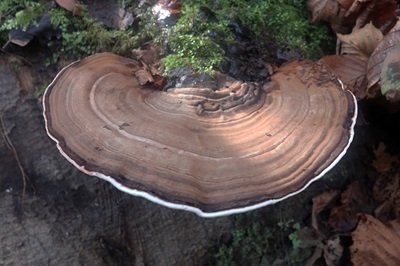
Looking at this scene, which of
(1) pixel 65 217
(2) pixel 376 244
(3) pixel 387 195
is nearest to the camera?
(1) pixel 65 217

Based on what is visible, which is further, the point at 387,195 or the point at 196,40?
the point at 387,195

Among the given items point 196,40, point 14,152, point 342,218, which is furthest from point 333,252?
point 14,152

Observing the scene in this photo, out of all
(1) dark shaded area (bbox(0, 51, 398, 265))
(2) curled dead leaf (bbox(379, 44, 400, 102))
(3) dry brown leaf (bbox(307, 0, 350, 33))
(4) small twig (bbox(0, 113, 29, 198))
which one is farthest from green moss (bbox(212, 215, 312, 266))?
(3) dry brown leaf (bbox(307, 0, 350, 33))

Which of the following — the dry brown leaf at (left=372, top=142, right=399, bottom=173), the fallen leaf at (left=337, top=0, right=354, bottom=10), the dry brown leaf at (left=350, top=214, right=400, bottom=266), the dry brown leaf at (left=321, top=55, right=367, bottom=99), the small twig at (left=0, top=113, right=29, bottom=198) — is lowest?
the dry brown leaf at (left=350, top=214, right=400, bottom=266)

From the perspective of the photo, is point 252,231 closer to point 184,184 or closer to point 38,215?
point 184,184

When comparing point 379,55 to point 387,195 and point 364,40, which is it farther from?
point 387,195

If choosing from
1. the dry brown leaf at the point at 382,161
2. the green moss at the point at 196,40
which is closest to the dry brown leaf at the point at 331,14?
the green moss at the point at 196,40

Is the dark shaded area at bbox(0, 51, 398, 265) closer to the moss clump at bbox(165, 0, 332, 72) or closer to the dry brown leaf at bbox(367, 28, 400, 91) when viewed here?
the moss clump at bbox(165, 0, 332, 72)

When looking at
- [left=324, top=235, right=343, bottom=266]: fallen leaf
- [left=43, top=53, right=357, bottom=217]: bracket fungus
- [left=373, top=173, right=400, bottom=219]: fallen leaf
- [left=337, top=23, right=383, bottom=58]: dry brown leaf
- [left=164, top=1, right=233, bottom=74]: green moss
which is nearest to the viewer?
[left=43, top=53, right=357, bottom=217]: bracket fungus
